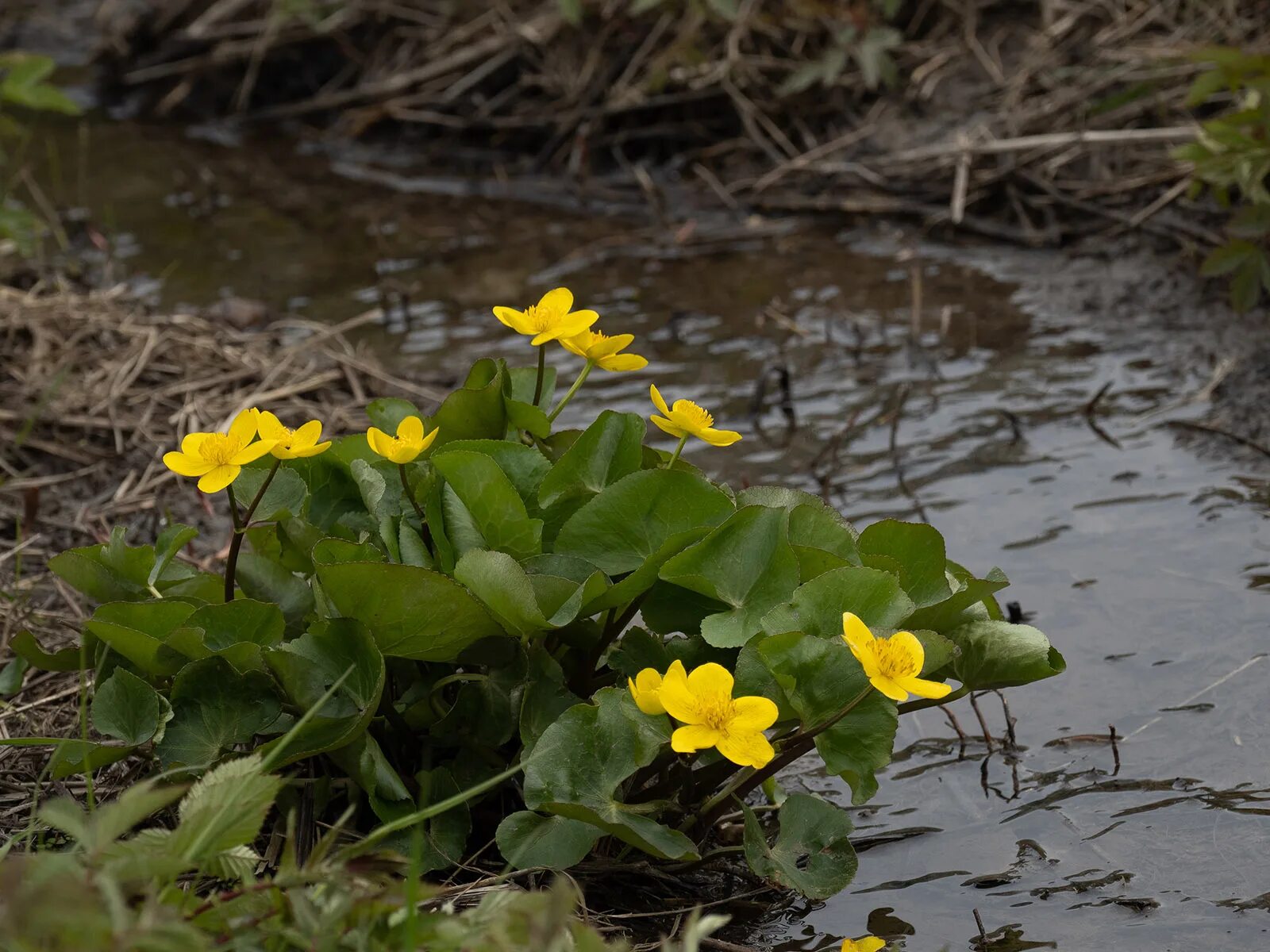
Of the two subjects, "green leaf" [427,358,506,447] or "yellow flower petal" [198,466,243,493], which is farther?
"green leaf" [427,358,506,447]

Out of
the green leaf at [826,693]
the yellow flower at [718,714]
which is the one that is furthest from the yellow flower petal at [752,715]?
the green leaf at [826,693]

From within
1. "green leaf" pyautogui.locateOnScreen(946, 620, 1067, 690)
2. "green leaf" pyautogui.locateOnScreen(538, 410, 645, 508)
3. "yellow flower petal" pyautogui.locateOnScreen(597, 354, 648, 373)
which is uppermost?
"yellow flower petal" pyautogui.locateOnScreen(597, 354, 648, 373)

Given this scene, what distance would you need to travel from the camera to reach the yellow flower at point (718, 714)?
1405 mm

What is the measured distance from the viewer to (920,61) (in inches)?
209

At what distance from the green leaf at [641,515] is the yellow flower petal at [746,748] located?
355 millimetres

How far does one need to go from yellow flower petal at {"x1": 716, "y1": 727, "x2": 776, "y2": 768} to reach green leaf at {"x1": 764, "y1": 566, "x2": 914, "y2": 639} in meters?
0.20

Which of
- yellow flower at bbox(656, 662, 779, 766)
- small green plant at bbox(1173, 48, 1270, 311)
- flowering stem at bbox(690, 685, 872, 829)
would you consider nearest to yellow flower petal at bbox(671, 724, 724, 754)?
yellow flower at bbox(656, 662, 779, 766)

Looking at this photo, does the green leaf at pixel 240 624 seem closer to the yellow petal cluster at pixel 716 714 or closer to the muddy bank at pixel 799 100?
the yellow petal cluster at pixel 716 714

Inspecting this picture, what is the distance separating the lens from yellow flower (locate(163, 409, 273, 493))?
1.54 metres

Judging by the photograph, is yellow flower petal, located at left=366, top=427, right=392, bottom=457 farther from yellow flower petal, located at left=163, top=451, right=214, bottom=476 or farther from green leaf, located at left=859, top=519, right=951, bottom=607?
green leaf, located at left=859, top=519, right=951, bottom=607

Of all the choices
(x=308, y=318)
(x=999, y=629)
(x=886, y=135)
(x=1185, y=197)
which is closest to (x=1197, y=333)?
(x=1185, y=197)

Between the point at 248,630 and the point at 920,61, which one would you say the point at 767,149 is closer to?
the point at 920,61

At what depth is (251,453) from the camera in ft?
5.09

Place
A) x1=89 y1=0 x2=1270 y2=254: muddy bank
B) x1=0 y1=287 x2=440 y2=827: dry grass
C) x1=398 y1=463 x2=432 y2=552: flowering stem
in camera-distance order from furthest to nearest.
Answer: x1=89 y1=0 x2=1270 y2=254: muddy bank → x1=0 y1=287 x2=440 y2=827: dry grass → x1=398 y1=463 x2=432 y2=552: flowering stem
